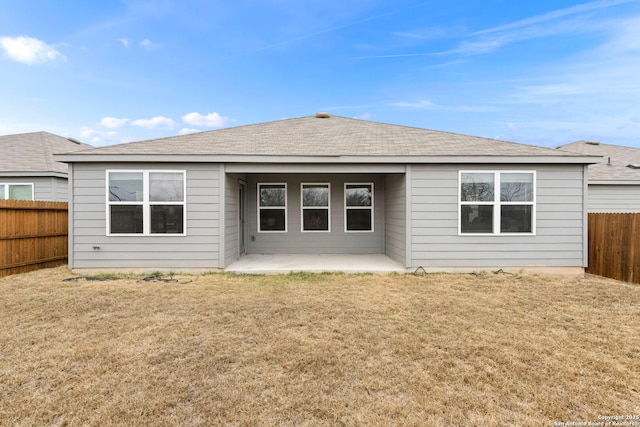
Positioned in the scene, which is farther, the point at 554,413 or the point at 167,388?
the point at 167,388

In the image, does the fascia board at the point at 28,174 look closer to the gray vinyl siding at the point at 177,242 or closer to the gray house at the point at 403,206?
the gray house at the point at 403,206

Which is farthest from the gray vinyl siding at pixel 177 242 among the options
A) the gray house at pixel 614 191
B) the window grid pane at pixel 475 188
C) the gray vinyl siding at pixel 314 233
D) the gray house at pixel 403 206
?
the gray house at pixel 614 191

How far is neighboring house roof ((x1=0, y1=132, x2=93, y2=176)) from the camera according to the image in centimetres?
1041

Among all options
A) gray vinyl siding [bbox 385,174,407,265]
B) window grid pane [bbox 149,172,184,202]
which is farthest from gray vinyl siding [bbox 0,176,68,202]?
gray vinyl siding [bbox 385,174,407,265]

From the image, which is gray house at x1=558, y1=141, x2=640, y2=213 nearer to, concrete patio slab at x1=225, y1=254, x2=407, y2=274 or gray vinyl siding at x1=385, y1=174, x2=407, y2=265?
gray vinyl siding at x1=385, y1=174, x2=407, y2=265

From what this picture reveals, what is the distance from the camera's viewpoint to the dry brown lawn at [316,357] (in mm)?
2246

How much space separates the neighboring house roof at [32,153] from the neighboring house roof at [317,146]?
15.0 ft

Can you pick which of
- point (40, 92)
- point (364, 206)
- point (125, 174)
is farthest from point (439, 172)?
point (40, 92)

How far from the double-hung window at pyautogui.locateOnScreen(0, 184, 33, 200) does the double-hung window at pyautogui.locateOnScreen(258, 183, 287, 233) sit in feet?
26.1

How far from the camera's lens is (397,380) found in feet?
8.72

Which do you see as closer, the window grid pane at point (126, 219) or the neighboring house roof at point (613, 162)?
the window grid pane at point (126, 219)

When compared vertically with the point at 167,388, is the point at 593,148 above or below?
above

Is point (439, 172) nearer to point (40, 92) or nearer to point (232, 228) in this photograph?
point (232, 228)

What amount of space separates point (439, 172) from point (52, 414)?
7.08 m
